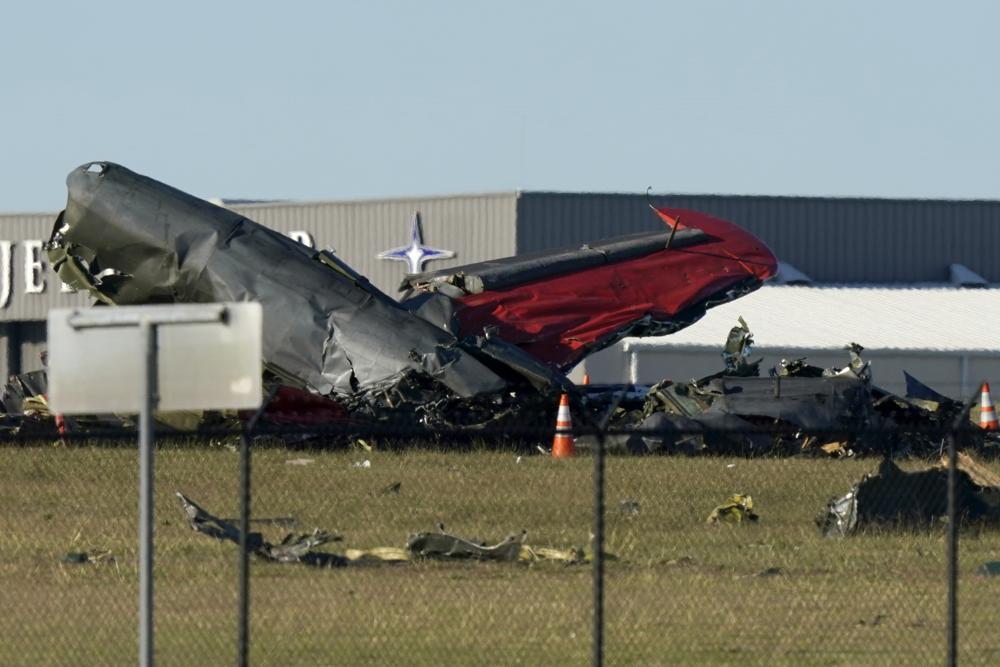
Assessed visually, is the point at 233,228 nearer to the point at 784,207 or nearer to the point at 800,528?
the point at 800,528

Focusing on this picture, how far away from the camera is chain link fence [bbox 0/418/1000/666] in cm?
1301

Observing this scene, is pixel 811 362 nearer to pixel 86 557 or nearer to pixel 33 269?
pixel 33 269

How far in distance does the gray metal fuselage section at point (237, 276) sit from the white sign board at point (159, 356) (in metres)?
15.1

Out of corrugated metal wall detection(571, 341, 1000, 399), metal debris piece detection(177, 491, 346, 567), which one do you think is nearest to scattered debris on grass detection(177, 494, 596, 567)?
metal debris piece detection(177, 491, 346, 567)

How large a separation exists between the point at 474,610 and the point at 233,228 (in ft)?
42.7

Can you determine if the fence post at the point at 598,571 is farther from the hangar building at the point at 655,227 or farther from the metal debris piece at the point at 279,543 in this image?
the hangar building at the point at 655,227

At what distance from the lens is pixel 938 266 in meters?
60.8

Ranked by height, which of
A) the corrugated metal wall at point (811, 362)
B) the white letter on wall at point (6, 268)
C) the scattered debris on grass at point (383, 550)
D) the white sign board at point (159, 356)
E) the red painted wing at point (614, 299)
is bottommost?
the corrugated metal wall at point (811, 362)

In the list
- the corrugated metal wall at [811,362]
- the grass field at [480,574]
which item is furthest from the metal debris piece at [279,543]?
the corrugated metal wall at [811,362]

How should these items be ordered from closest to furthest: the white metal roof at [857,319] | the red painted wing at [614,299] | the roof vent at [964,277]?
the red painted wing at [614,299] < the white metal roof at [857,319] < the roof vent at [964,277]

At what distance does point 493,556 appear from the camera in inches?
647

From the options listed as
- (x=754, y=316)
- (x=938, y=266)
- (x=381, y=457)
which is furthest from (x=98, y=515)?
(x=938, y=266)

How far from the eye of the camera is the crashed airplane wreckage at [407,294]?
24.4 meters

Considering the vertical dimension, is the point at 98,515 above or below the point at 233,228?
below
